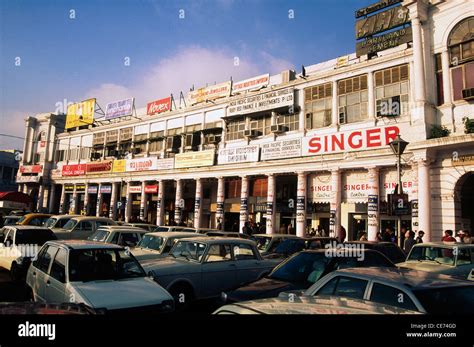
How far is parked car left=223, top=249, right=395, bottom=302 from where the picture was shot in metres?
6.38

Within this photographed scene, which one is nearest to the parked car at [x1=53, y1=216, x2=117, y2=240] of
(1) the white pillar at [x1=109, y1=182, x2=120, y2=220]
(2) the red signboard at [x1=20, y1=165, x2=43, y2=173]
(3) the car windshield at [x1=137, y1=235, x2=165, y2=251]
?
(3) the car windshield at [x1=137, y1=235, x2=165, y2=251]

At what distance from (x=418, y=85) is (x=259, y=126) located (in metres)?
11.7

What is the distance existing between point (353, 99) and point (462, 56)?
236 inches

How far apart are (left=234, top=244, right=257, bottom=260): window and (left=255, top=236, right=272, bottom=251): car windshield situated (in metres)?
3.21

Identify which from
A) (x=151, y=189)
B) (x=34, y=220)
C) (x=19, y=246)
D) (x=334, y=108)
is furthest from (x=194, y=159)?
(x=19, y=246)

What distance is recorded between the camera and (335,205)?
2164 centimetres

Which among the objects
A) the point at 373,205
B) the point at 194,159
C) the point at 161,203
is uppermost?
the point at 194,159

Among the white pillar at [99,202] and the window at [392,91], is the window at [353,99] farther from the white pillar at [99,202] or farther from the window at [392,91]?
the white pillar at [99,202]

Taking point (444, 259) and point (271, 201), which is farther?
point (271, 201)

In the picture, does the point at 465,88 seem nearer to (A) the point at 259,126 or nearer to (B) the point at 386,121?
(B) the point at 386,121

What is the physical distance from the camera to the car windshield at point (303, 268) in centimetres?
720

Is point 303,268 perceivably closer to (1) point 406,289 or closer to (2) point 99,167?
(1) point 406,289

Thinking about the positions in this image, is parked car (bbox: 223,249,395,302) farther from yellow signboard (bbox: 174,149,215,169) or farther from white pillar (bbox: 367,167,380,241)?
yellow signboard (bbox: 174,149,215,169)

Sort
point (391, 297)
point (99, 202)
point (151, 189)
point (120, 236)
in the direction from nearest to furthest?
point (391, 297) → point (120, 236) → point (151, 189) → point (99, 202)
